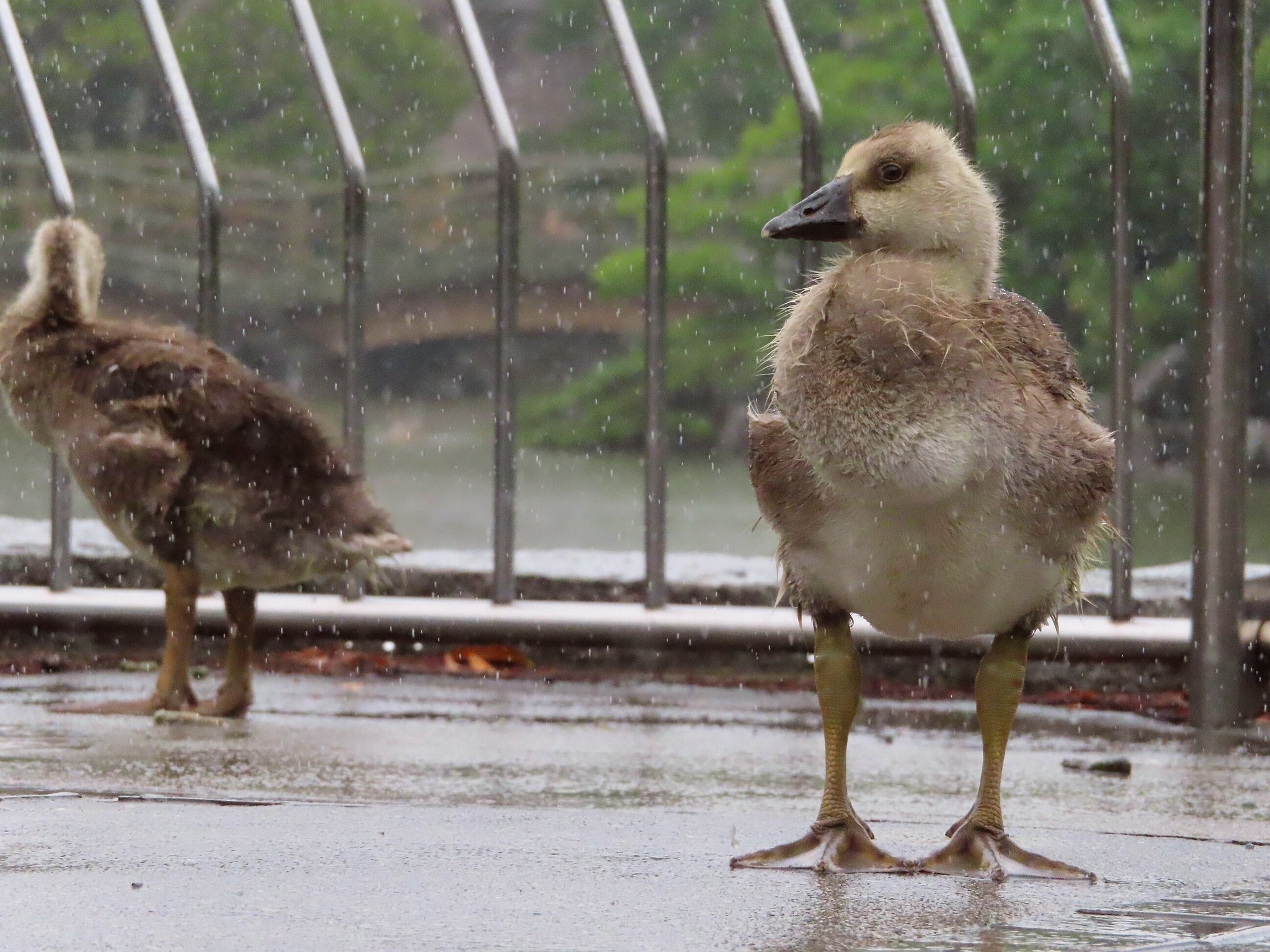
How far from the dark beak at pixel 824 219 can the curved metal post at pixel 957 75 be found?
13.1 ft

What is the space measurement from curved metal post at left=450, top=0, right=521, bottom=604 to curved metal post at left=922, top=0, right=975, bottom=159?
1.85 m

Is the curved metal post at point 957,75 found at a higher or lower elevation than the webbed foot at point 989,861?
higher

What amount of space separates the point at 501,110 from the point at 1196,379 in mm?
3142

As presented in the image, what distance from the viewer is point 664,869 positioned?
4.12 metres

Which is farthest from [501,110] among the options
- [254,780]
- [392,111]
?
[254,780]

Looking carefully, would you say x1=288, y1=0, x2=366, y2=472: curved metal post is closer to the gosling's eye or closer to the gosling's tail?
the gosling's tail

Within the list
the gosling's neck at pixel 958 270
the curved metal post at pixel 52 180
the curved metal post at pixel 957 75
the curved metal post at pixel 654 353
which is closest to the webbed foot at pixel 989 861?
the gosling's neck at pixel 958 270

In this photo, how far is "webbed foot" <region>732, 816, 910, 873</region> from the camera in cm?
420

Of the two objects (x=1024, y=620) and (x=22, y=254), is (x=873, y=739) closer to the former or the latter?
(x=1024, y=620)

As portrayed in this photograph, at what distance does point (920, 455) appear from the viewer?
3852 millimetres

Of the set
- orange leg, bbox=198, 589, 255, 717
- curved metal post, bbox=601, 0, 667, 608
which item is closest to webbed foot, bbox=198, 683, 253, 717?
orange leg, bbox=198, 589, 255, 717

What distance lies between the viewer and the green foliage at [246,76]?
8.57 m

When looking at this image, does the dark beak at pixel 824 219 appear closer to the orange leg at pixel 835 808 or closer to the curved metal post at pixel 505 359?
the orange leg at pixel 835 808

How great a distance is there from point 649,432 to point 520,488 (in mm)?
690
